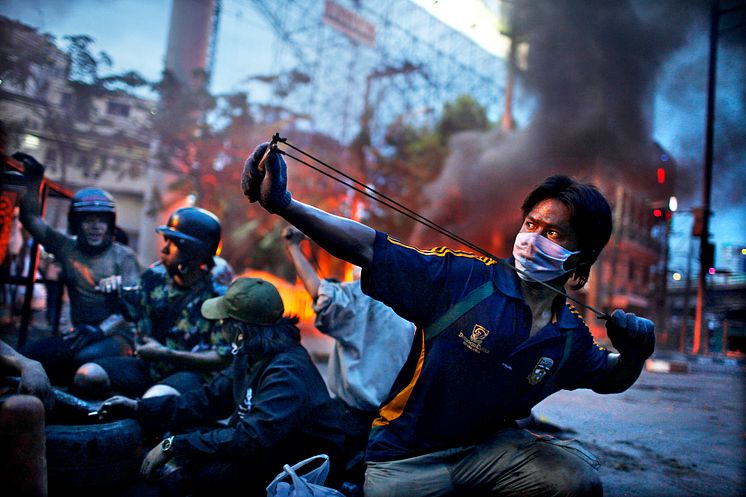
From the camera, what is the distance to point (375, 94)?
853 inches

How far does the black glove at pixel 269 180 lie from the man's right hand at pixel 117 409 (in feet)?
5.94

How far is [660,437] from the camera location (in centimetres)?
499

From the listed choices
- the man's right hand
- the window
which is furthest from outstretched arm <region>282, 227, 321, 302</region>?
the window

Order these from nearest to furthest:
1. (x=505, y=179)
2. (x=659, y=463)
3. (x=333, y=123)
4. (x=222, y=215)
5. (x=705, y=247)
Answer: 1. (x=659, y=463)
2. (x=705, y=247)
3. (x=505, y=179)
4. (x=222, y=215)
5. (x=333, y=123)

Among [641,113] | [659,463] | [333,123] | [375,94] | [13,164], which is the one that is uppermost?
[375,94]

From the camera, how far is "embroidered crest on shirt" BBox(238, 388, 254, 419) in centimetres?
281

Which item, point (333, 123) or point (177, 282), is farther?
point (333, 123)

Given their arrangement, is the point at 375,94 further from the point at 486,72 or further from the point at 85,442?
the point at 85,442

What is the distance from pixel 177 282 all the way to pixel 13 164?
182 cm

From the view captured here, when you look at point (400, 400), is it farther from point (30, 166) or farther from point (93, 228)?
point (30, 166)

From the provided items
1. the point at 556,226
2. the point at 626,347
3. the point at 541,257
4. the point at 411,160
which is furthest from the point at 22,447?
the point at 411,160

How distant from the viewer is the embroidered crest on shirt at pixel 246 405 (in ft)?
9.22

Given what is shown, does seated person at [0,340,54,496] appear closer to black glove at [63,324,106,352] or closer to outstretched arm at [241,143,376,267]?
outstretched arm at [241,143,376,267]

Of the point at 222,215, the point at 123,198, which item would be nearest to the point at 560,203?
the point at 222,215
